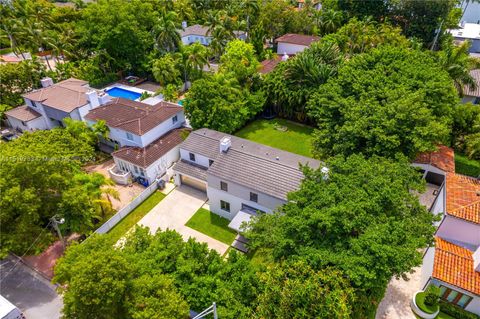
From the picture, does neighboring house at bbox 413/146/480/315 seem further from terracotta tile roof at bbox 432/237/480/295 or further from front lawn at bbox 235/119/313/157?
front lawn at bbox 235/119/313/157

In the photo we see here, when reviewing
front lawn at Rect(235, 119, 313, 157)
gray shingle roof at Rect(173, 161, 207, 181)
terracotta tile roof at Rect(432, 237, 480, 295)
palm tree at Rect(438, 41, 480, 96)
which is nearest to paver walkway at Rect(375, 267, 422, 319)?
terracotta tile roof at Rect(432, 237, 480, 295)

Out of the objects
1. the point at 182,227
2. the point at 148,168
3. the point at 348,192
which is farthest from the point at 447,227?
the point at 148,168

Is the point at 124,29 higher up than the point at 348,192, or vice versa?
the point at 124,29

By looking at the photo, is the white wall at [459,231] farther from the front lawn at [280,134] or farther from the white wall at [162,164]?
the white wall at [162,164]

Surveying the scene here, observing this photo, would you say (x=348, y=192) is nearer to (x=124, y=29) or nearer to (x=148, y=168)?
(x=148, y=168)

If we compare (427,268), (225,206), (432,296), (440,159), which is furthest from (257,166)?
(440,159)

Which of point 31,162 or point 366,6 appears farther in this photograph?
point 366,6
